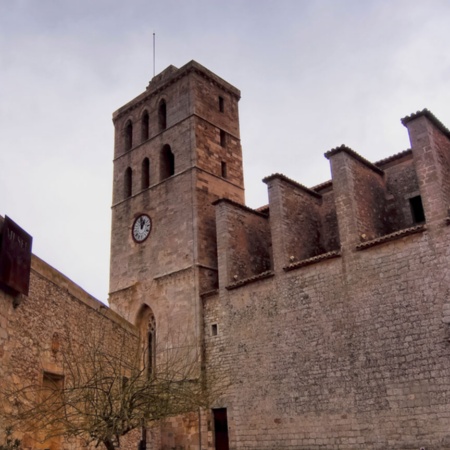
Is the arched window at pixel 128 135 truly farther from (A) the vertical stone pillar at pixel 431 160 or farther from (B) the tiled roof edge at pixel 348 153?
(A) the vertical stone pillar at pixel 431 160

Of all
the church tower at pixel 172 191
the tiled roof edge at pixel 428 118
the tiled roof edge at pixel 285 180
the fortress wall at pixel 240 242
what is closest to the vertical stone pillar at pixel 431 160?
the tiled roof edge at pixel 428 118

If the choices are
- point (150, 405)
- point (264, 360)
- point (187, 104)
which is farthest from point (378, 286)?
point (187, 104)

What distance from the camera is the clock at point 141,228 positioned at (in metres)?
20.8

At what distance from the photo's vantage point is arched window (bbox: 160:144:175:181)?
854 inches

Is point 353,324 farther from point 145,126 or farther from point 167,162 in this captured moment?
point 145,126

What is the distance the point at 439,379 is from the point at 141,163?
14960mm

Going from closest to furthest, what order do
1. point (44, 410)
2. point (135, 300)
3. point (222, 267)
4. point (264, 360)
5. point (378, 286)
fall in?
point (44, 410) < point (378, 286) < point (264, 360) < point (222, 267) < point (135, 300)

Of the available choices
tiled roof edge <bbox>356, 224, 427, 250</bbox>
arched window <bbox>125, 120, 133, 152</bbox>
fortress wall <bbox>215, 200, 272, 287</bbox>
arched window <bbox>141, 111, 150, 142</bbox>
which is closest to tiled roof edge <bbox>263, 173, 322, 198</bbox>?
fortress wall <bbox>215, 200, 272, 287</bbox>

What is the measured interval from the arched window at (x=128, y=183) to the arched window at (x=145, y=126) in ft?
5.08

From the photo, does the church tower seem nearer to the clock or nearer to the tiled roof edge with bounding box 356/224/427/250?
the clock

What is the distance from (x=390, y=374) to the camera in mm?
12453

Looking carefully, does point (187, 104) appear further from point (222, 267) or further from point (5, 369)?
point (5, 369)

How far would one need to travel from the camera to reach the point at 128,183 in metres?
23.1

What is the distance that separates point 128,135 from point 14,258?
17.3 meters
